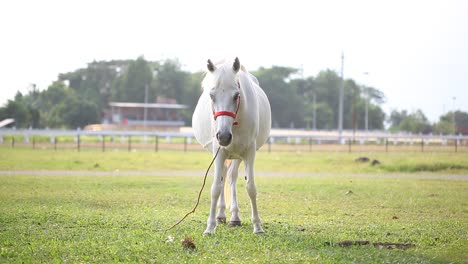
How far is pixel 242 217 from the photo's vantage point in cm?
1291

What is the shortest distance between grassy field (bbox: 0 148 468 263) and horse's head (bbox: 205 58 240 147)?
64.8 inches

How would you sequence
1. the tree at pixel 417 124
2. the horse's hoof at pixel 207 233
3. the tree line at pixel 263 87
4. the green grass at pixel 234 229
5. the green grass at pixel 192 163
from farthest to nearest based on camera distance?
the tree line at pixel 263 87 < the tree at pixel 417 124 < the green grass at pixel 192 163 < the horse's hoof at pixel 207 233 < the green grass at pixel 234 229

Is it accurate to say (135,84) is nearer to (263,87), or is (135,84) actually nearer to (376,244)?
(263,87)

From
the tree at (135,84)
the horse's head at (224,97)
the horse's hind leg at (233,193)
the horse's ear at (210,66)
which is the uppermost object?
the tree at (135,84)

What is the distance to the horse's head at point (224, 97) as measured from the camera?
931cm

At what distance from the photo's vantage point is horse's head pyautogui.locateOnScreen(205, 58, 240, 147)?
9.31 m

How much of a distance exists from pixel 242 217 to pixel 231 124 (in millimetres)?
3925

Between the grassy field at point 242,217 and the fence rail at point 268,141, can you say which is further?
the fence rail at point 268,141

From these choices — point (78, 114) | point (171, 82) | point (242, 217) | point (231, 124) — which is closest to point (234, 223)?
point (242, 217)

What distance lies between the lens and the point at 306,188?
65.3 feet

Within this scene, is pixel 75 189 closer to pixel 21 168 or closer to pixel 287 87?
pixel 21 168

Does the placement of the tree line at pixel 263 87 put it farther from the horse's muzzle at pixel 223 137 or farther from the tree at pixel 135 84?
the horse's muzzle at pixel 223 137

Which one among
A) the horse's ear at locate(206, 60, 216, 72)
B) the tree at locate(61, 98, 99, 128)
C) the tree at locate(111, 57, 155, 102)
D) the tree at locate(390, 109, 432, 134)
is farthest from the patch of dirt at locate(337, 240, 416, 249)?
the tree at locate(111, 57, 155, 102)

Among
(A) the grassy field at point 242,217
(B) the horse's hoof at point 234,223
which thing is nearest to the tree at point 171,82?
(A) the grassy field at point 242,217
